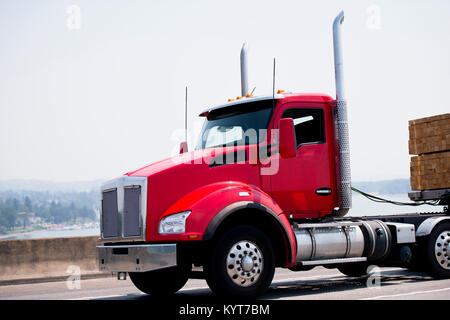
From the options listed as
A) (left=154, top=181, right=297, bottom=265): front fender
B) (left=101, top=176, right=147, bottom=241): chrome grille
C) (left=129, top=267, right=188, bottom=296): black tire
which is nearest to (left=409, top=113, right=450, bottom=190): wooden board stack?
(left=154, top=181, right=297, bottom=265): front fender

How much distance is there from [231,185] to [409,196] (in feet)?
17.9

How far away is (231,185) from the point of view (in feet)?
31.4

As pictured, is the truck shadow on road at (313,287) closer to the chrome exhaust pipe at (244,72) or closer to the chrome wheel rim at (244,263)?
the chrome wheel rim at (244,263)

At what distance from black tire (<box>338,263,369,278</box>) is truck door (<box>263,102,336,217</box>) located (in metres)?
2.37

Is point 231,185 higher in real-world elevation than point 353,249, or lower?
higher

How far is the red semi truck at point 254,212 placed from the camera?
906 centimetres

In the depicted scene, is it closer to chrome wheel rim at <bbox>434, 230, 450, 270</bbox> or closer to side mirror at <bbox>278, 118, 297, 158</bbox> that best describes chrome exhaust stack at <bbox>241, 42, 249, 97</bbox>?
side mirror at <bbox>278, 118, 297, 158</bbox>

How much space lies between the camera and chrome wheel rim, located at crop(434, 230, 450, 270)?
11883 millimetres

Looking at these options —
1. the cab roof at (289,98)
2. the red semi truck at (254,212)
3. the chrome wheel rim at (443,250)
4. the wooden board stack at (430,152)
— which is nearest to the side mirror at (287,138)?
the red semi truck at (254,212)

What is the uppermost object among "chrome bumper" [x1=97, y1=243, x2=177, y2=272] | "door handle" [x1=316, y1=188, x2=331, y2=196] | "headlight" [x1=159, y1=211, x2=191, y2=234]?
"door handle" [x1=316, y1=188, x2=331, y2=196]

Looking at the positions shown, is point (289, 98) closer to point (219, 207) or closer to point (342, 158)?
point (342, 158)
